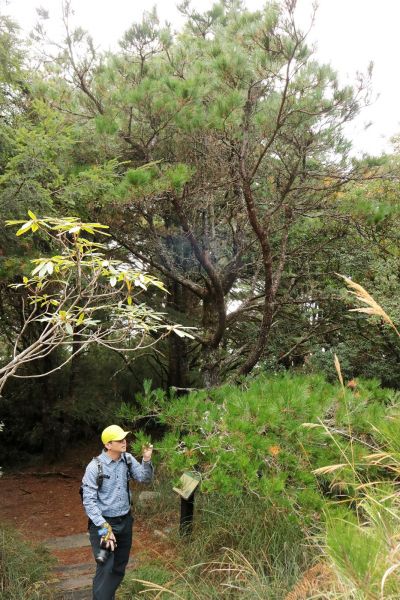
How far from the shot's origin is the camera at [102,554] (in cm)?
309

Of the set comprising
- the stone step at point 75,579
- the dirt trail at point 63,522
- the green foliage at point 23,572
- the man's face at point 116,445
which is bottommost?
the dirt trail at point 63,522

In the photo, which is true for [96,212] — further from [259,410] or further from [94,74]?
[259,410]

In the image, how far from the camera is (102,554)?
314 centimetres

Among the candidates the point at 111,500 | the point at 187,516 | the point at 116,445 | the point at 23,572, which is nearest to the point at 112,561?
the point at 111,500

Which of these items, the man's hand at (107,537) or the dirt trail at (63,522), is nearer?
the man's hand at (107,537)

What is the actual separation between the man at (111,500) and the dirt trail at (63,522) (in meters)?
0.84

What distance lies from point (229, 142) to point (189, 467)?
12.2 feet

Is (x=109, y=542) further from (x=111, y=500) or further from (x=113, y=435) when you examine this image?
(x=113, y=435)

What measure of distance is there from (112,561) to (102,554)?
0.55 ft

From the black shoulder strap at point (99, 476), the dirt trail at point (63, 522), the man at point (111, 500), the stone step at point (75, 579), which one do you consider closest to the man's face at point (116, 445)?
the man at point (111, 500)

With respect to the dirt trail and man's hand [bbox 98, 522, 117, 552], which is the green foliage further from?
man's hand [bbox 98, 522, 117, 552]

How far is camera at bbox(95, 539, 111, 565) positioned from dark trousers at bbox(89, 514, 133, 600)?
8cm

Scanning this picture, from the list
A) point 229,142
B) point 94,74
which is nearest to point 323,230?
point 229,142

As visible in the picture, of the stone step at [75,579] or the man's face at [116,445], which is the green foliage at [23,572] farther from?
the man's face at [116,445]
